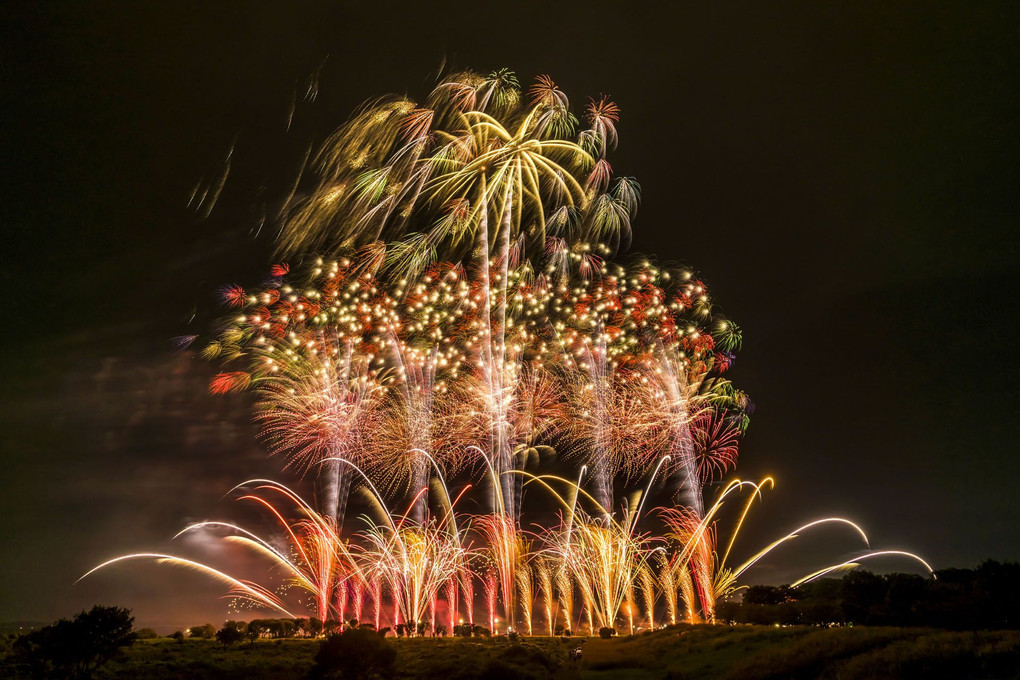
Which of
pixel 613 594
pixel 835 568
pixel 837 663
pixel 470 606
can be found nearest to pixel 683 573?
pixel 613 594

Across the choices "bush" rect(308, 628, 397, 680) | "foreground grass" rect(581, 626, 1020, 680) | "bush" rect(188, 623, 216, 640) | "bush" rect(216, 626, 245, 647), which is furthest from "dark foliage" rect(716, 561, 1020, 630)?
"bush" rect(188, 623, 216, 640)

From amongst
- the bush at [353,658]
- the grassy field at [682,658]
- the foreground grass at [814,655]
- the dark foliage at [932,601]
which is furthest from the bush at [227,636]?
the dark foliage at [932,601]

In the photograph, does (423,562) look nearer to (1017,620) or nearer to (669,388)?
(669,388)

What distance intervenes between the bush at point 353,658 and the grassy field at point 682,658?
0.95 metres

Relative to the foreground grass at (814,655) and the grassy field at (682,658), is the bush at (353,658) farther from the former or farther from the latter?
the foreground grass at (814,655)

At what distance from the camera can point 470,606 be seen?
3828cm

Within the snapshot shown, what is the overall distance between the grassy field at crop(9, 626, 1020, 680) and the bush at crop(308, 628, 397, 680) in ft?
3.11

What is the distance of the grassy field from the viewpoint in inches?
674

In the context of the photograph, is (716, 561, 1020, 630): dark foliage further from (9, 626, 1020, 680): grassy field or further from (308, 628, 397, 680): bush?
(308, 628, 397, 680): bush

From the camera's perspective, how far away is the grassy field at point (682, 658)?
17.1 metres

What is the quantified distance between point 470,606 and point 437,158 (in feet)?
80.6

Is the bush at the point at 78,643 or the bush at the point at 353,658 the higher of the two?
the bush at the point at 78,643

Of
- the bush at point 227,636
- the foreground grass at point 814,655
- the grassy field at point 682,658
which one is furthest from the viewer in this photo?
the bush at point 227,636

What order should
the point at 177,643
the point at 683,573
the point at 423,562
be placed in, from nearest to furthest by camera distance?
the point at 177,643
the point at 423,562
the point at 683,573
